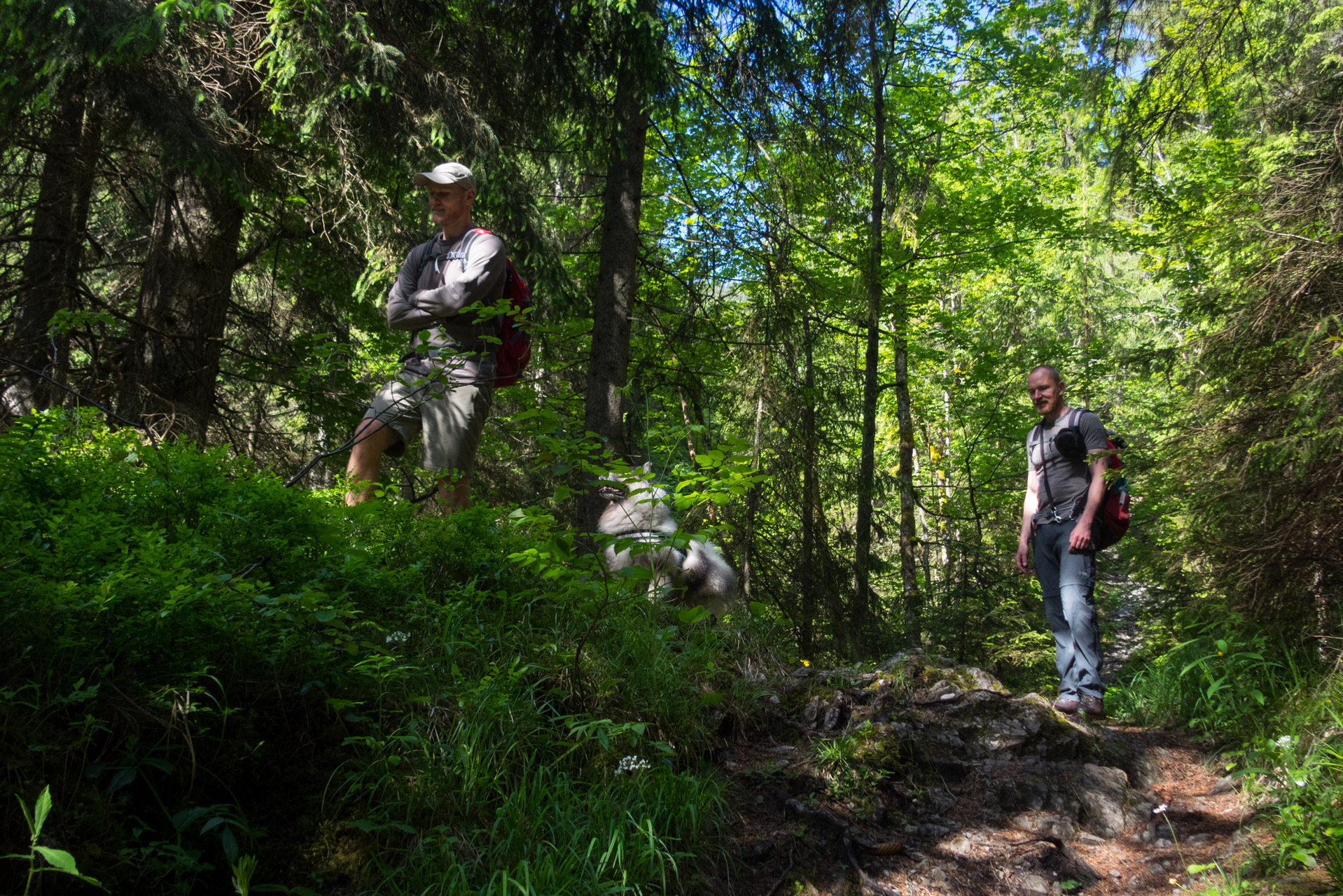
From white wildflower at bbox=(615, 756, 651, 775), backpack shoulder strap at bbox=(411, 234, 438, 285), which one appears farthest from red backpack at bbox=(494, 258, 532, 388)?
white wildflower at bbox=(615, 756, 651, 775)

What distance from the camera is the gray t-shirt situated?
4676 millimetres

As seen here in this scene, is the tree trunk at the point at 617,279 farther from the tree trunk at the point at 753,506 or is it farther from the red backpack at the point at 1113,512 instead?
the red backpack at the point at 1113,512

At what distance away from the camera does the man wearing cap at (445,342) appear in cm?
394

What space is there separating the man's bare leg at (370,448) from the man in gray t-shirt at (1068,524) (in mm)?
3939

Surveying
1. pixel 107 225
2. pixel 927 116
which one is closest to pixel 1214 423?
pixel 927 116

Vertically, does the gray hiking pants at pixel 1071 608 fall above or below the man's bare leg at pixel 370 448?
below

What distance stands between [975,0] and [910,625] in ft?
31.6

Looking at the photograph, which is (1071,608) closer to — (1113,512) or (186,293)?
(1113,512)

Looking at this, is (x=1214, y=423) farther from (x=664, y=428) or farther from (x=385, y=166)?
(x=385, y=166)

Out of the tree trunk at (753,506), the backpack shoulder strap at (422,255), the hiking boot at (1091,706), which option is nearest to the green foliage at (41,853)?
the backpack shoulder strap at (422,255)

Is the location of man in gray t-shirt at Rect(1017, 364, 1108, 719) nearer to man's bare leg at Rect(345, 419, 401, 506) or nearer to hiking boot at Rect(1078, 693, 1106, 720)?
hiking boot at Rect(1078, 693, 1106, 720)

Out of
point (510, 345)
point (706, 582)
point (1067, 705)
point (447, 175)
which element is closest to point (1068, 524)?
point (1067, 705)

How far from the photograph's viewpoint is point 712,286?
7172 mm

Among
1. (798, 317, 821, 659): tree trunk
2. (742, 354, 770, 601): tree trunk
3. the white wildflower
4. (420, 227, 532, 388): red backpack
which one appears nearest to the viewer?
the white wildflower
